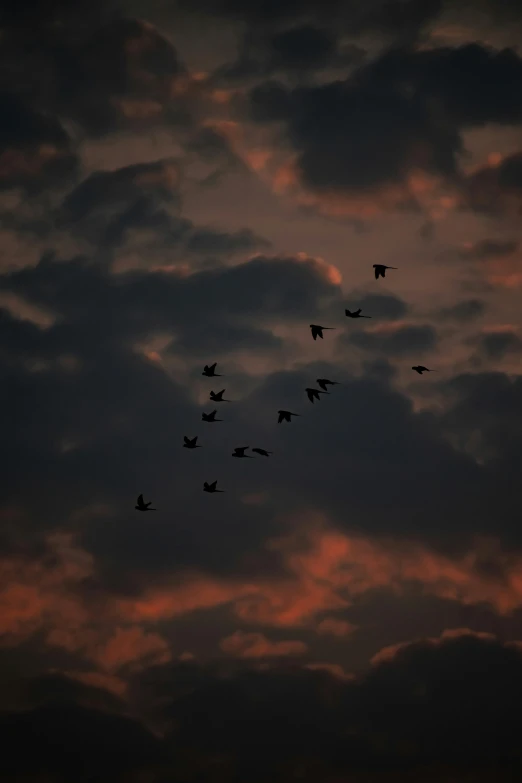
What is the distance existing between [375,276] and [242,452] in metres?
26.3

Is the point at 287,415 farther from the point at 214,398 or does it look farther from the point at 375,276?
the point at 375,276

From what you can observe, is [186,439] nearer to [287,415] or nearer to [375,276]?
[287,415]

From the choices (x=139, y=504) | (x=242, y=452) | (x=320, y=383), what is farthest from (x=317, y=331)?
(x=139, y=504)

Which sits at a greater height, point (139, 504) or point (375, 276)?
point (375, 276)

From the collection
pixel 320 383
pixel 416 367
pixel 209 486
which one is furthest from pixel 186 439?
pixel 416 367

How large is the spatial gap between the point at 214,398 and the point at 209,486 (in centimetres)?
1329

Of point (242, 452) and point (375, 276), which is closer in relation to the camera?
point (375, 276)

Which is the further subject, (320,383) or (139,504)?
(139,504)

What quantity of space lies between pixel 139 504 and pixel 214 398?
17928mm

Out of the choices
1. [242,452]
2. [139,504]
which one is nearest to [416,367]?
[242,452]

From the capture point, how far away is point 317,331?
500ft

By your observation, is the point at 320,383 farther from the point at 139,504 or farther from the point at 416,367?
the point at 139,504

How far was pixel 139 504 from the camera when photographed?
166125 mm

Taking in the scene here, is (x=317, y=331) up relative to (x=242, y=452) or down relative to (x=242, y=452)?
up
